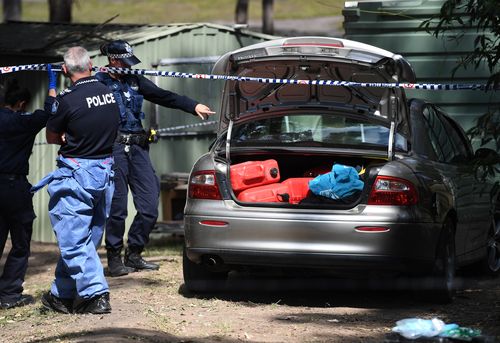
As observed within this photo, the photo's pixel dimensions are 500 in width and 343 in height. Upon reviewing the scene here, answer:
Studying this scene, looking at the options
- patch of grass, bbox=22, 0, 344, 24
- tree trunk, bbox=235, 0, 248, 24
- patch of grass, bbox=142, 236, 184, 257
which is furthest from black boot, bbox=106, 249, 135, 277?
patch of grass, bbox=22, 0, 344, 24

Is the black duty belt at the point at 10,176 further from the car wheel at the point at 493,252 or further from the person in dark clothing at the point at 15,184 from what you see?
the car wheel at the point at 493,252

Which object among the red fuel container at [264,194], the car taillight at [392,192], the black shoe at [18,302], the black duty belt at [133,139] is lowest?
the black shoe at [18,302]

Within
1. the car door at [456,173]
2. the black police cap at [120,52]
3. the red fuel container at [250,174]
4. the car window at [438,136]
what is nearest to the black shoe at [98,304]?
the red fuel container at [250,174]

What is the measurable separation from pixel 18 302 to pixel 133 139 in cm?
179

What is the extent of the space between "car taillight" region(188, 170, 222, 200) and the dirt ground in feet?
2.82

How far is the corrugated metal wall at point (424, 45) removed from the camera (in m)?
11.2

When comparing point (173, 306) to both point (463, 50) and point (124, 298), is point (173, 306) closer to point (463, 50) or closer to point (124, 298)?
point (124, 298)

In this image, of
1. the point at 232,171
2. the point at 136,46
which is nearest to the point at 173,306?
the point at 232,171

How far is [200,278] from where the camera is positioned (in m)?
8.52

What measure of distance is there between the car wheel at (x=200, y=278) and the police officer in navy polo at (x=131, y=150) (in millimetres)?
1182

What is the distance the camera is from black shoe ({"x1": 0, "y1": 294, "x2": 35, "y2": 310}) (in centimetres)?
850

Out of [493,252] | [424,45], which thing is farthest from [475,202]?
[424,45]

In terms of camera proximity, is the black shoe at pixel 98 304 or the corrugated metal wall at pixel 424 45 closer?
the black shoe at pixel 98 304

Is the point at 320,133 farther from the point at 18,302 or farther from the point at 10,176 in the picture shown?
the point at 18,302
